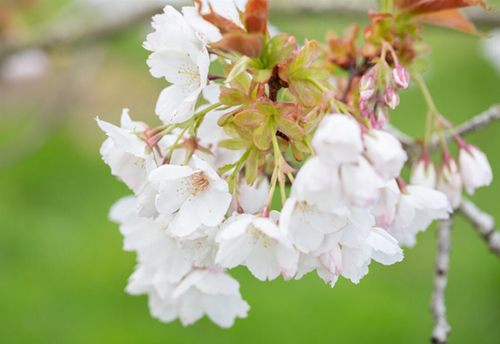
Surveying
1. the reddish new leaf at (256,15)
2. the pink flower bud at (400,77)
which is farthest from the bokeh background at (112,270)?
the reddish new leaf at (256,15)

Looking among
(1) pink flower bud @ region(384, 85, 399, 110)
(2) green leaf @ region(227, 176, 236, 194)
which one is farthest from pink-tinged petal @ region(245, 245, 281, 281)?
(1) pink flower bud @ region(384, 85, 399, 110)

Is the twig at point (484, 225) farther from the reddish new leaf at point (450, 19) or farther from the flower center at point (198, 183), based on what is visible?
the flower center at point (198, 183)

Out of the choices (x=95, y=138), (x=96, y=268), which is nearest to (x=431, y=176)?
(x=96, y=268)

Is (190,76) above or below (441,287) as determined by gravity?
above

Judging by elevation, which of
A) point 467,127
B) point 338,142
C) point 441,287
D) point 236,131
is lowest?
point 441,287

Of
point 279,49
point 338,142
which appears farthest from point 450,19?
point 338,142

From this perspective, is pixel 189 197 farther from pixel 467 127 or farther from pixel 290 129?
pixel 467 127

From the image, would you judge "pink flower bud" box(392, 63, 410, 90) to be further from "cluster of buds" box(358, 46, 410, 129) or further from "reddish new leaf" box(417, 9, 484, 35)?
"reddish new leaf" box(417, 9, 484, 35)
